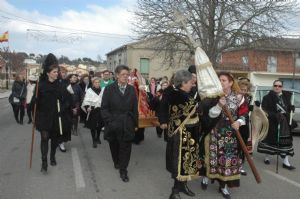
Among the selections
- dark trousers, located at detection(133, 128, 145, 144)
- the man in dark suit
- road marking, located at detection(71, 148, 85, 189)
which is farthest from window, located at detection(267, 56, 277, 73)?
the man in dark suit

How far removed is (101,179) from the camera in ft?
22.1

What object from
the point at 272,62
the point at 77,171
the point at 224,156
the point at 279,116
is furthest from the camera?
the point at 272,62

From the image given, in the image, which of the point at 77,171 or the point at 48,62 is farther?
the point at 77,171

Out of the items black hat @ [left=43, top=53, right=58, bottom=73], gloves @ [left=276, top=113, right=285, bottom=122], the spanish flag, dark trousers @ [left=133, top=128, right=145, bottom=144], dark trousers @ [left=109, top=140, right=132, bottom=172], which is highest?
the spanish flag

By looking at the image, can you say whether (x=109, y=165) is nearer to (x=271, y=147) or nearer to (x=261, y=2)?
(x=271, y=147)

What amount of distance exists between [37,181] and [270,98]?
14.8 feet

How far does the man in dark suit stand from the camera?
267 inches

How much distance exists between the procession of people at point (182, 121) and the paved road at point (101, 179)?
0.76 feet

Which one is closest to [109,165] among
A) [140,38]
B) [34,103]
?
[34,103]

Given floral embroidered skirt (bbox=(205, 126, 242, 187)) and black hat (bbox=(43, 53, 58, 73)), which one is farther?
black hat (bbox=(43, 53, 58, 73))

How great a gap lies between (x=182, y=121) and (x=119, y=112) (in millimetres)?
1552

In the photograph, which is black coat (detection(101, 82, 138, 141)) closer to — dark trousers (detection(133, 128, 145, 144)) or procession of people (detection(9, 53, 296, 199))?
procession of people (detection(9, 53, 296, 199))

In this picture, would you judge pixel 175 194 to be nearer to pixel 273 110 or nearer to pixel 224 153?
pixel 224 153

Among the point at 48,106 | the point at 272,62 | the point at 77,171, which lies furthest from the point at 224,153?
the point at 272,62
